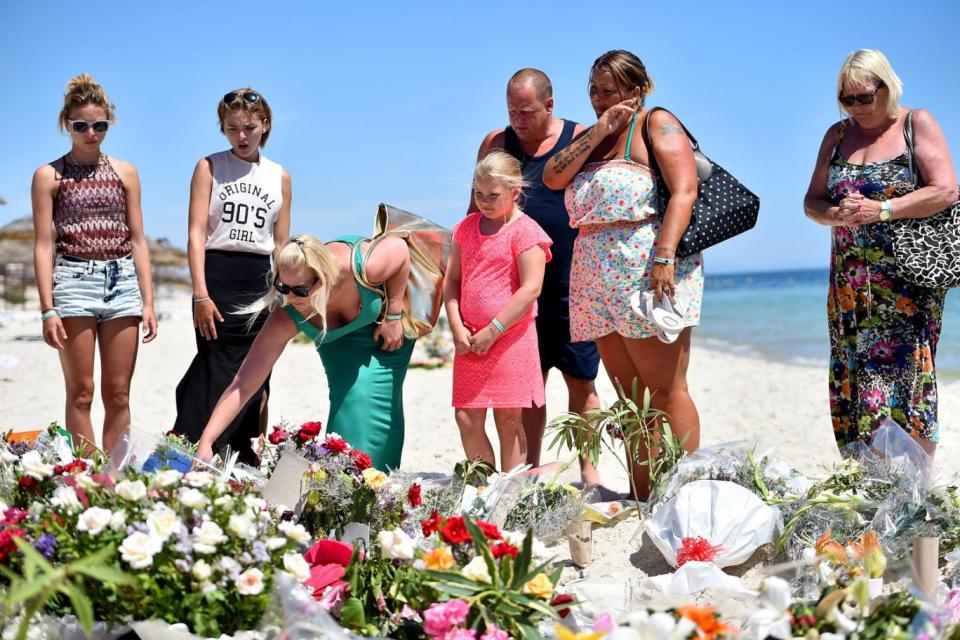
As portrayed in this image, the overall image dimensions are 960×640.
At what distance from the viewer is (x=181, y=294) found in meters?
36.5

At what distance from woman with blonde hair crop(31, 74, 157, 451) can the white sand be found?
1891mm

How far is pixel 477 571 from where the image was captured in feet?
6.51

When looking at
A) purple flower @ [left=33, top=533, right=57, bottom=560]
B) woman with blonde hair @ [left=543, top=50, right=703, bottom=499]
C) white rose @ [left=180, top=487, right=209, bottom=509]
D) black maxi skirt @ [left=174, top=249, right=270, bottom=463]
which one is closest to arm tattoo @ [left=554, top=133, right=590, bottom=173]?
woman with blonde hair @ [left=543, top=50, right=703, bottom=499]

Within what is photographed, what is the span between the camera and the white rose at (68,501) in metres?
2.08

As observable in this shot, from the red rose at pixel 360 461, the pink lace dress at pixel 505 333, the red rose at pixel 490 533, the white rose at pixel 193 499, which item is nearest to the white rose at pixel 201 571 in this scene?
the white rose at pixel 193 499

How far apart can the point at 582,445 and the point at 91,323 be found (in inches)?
90.6

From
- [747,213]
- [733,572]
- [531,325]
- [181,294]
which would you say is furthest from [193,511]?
[181,294]

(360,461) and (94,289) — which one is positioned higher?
(94,289)

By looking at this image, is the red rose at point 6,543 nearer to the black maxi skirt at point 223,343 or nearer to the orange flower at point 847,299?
the black maxi skirt at point 223,343

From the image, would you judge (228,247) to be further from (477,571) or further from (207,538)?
(477,571)

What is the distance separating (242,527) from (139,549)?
213 millimetres

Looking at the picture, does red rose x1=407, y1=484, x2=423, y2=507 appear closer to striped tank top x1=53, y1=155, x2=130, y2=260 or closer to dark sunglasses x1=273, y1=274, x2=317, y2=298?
dark sunglasses x1=273, y1=274, x2=317, y2=298

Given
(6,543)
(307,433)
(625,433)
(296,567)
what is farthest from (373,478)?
(625,433)

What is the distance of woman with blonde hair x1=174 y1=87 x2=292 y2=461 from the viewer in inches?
168
